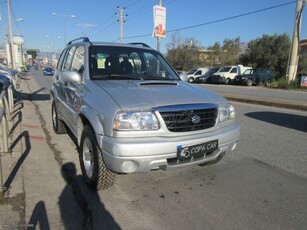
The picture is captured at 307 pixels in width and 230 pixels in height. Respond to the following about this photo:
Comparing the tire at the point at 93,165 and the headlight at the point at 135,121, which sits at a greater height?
the headlight at the point at 135,121

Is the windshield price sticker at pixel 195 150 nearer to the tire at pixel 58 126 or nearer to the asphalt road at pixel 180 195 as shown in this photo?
the asphalt road at pixel 180 195

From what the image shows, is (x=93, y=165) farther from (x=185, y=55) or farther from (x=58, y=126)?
(x=185, y=55)

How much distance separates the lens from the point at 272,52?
37.9 m

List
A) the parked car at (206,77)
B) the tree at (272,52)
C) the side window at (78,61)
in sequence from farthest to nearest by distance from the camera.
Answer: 1. the tree at (272,52)
2. the parked car at (206,77)
3. the side window at (78,61)

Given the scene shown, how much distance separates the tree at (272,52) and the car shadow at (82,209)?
122 feet

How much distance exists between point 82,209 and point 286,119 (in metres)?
7.52

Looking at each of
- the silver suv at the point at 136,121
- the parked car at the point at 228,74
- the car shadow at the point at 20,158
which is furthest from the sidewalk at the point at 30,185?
the parked car at the point at 228,74

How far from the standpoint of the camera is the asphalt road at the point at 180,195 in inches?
117

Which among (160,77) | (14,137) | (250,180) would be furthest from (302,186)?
(14,137)

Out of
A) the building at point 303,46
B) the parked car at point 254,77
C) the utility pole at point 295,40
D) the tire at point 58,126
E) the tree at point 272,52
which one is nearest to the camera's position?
the tire at point 58,126

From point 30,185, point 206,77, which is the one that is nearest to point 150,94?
point 30,185

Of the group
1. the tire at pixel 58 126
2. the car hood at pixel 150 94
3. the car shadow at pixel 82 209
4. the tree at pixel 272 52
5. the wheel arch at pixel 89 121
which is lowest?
the car shadow at pixel 82 209

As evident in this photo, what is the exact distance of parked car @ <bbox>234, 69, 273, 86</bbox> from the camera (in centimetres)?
2870

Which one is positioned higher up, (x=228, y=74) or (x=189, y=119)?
(x=189, y=119)
